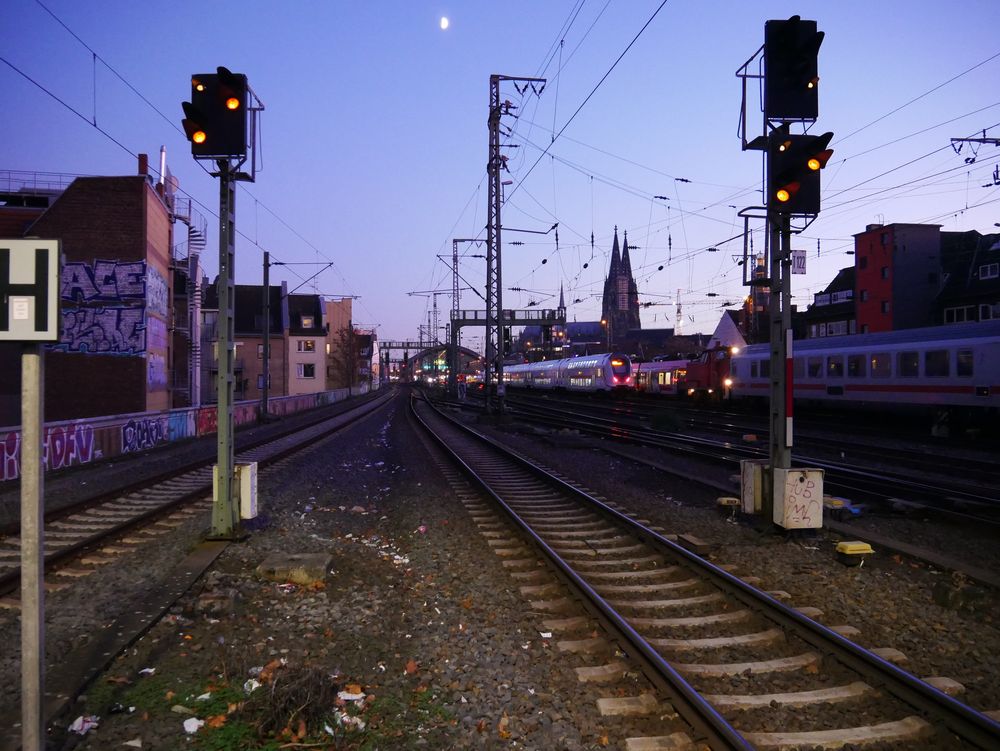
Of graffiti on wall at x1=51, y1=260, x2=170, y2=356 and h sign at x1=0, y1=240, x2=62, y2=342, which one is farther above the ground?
graffiti on wall at x1=51, y1=260, x2=170, y2=356

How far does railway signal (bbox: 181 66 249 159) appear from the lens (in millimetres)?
8094

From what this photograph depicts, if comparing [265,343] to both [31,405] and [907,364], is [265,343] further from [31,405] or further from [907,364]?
[31,405]

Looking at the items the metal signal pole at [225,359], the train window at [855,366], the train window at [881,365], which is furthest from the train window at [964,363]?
the metal signal pole at [225,359]

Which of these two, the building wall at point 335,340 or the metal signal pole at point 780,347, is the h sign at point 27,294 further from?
the building wall at point 335,340

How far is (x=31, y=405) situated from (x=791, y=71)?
31.1ft

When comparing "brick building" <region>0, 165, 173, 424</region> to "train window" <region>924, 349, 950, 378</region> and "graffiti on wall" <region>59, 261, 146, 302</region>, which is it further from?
"train window" <region>924, 349, 950, 378</region>

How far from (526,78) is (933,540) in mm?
24295

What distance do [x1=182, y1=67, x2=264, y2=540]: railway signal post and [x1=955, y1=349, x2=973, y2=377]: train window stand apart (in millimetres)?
22639

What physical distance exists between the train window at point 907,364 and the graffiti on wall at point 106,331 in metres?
33.8

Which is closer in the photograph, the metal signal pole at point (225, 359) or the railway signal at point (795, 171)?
the metal signal pole at point (225, 359)

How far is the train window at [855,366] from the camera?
2739cm

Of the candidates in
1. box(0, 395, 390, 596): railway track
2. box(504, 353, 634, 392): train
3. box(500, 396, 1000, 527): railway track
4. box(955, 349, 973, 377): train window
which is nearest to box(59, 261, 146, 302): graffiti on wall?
box(0, 395, 390, 596): railway track

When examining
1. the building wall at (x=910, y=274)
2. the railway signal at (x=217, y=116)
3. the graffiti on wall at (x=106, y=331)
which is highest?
the building wall at (x=910, y=274)

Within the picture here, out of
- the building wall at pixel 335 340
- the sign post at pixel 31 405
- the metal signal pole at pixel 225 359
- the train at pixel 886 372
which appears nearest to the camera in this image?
the sign post at pixel 31 405
